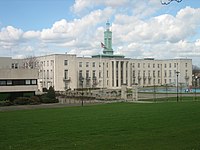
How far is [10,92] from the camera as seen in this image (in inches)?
2066

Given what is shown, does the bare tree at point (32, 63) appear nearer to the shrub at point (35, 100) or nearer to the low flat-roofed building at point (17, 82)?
the low flat-roofed building at point (17, 82)

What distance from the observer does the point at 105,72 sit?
100188 millimetres

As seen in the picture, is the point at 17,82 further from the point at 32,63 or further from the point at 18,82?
the point at 32,63

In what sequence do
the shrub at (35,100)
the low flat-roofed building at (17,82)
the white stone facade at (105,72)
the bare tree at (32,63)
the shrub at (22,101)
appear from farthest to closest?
the bare tree at (32,63) < the white stone facade at (105,72) < the low flat-roofed building at (17,82) < the shrub at (35,100) < the shrub at (22,101)

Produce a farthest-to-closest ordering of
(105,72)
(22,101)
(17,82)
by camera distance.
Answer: (105,72) < (17,82) < (22,101)

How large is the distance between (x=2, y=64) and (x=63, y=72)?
25.6 metres

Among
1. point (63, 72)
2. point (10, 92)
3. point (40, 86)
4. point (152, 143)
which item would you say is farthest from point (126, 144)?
point (40, 86)

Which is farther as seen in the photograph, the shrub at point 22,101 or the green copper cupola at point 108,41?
the green copper cupola at point 108,41

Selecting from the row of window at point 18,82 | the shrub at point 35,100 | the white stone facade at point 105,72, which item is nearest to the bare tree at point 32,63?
the white stone facade at point 105,72

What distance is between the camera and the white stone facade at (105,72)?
91312 millimetres

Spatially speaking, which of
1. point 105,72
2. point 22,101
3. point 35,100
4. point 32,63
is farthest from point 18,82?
point 105,72

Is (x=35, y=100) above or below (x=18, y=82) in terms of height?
below

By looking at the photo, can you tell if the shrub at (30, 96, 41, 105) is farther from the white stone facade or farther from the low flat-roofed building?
the white stone facade

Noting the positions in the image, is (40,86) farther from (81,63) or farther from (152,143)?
(152,143)
